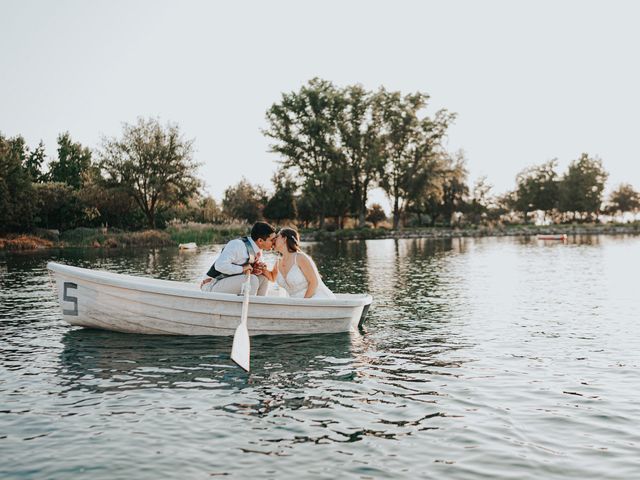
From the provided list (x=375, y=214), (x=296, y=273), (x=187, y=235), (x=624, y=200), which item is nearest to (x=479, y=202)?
(x=375, y=214)

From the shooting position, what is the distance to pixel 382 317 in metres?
15.6

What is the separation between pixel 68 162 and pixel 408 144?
5233 cm

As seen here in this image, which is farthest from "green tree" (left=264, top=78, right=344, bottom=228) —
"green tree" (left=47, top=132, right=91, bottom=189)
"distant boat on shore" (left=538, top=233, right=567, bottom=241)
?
"green tree" (left=47, top=132, right=91, bottom=189)

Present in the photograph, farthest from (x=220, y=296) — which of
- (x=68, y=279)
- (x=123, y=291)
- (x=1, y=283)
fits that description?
(x=1, y=283)

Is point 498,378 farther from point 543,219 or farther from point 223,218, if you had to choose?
point 543,219

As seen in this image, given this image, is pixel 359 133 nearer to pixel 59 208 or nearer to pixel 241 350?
pixel 59 208

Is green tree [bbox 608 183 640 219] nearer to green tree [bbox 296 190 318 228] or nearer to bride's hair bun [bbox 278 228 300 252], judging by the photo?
green tree [bbox 296 190 318 228]

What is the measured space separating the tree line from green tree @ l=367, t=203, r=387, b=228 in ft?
0.63

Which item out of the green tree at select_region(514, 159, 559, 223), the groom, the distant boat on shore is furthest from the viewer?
the green tree at select_region(514, 159, 559, 223)

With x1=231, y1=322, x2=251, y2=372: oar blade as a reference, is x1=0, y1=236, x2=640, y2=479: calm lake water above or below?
below

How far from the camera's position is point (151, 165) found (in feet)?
203

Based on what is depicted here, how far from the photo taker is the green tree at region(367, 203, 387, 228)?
94.2m

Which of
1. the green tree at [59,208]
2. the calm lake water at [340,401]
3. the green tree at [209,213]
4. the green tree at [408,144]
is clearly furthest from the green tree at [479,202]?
the calm lake water at [340,401]

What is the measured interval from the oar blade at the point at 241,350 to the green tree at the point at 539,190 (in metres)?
101
